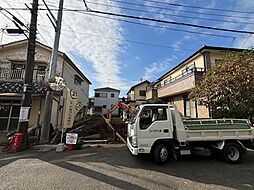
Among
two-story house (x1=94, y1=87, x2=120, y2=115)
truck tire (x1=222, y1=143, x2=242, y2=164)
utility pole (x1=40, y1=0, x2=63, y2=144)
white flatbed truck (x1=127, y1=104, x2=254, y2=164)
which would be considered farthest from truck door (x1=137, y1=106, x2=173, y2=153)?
two-story house (x1=94, y1=87, x2=120, y2=115)

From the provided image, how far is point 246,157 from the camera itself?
7324 millimetres

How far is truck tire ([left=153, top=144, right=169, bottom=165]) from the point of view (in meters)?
6.06

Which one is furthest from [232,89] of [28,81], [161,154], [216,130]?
[28,81]

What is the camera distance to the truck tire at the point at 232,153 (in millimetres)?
6422

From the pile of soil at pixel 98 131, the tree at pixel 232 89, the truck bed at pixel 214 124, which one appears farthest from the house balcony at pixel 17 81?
the tree at pixel 232 89

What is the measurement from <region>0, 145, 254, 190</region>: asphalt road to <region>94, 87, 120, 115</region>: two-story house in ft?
119

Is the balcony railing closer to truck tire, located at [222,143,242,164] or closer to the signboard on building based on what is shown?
the signboard on building

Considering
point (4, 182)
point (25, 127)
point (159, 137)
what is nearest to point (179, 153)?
point (159, 137)

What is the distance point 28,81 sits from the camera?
9242mm

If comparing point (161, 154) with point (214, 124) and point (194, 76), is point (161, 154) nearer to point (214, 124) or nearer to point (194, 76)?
point (214, 124)

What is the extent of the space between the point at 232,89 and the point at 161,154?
5503 mm

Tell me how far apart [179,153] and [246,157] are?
10.9ft

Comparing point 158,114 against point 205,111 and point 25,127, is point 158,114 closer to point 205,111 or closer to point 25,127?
point 25,127

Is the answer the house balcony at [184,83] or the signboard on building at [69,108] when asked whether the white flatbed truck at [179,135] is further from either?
the house balcony at [184,83]
